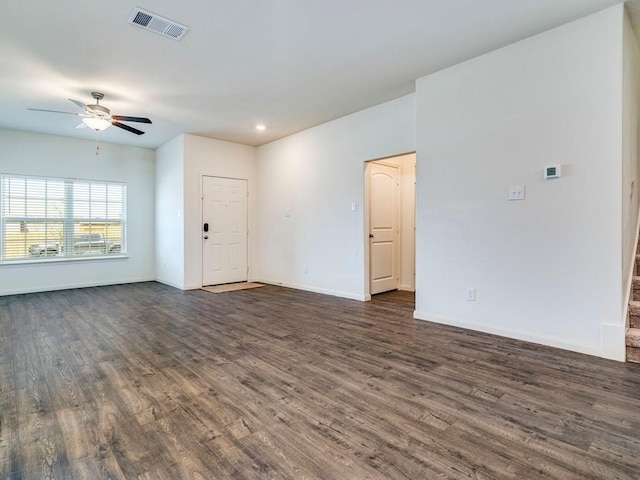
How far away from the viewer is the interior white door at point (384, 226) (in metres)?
5.35

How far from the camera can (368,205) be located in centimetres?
502

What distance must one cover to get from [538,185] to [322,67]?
7.86 feet

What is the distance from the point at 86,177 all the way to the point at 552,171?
7.24 meters

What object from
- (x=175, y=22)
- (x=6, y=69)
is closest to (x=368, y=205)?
(x=175, y=22)

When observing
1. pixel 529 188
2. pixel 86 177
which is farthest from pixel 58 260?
pixel 529 188

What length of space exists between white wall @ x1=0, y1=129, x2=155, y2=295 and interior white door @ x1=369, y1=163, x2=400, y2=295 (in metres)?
4.68

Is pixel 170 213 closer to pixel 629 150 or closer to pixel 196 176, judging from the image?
pixel 196 176

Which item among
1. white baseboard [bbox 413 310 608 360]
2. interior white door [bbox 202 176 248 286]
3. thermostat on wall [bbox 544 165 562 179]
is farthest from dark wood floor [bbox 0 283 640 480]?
interior white door [bbox 202 176 248 286]

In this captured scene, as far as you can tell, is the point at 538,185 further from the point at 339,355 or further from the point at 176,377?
the point at 176,377

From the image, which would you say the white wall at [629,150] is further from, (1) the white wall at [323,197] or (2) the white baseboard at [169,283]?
(2) the white baseboard at [169,283]

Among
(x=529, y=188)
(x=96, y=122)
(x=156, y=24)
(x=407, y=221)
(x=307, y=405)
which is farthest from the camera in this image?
(x=407, y=221)

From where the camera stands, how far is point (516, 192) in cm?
315

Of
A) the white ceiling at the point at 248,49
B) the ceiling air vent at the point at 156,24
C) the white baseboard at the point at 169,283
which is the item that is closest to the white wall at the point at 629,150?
the white ceiling at the point at 248,49

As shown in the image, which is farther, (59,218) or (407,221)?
(59,218)
